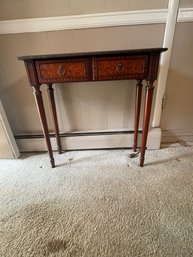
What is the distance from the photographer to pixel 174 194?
3.12 ft

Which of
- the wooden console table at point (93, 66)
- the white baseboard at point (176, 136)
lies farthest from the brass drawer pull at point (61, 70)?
the white baseboard at point (176, 136)

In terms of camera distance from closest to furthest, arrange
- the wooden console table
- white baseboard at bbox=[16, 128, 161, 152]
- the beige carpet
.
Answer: the beige carpet < the wooden console table < white baseboard at bbox=[16, 128, 161, 152]

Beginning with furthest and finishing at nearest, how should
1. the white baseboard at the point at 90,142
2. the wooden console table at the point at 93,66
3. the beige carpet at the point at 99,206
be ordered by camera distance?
the white baseboard at the point at 90,142 < the wooden console table at the point at 93,66 < the beige carpet at the point at 99,206

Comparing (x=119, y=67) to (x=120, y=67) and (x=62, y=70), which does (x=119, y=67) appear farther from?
(x=62, y=70)

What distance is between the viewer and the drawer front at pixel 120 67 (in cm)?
84

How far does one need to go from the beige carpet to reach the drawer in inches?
26.2

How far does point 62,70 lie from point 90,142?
0.69 metres

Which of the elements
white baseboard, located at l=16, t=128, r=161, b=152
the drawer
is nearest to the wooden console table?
the drawer

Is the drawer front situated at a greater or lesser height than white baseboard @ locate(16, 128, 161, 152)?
greater

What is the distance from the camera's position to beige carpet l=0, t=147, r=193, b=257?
28.3 inches

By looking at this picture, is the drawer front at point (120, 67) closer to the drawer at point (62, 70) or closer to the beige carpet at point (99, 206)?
the drawer at point (62, 70)

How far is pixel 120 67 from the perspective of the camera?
33.4 inches

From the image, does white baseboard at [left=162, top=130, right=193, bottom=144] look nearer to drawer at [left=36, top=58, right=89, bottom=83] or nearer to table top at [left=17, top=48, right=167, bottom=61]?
table top at [left=17, top=48, right=167, bottom=61]

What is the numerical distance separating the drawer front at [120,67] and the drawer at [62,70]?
0.23ft
